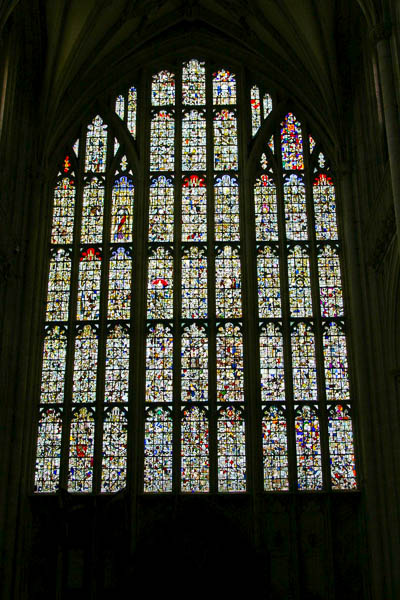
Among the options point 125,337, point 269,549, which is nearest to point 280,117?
point 125,337

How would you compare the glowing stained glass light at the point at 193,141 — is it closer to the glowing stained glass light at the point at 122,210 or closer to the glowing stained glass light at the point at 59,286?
the glowing stained glass light at the point at 122,210

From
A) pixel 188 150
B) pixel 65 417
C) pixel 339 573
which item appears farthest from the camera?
pixel 188 150

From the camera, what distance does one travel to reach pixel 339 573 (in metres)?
14.7

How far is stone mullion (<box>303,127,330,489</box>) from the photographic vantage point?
611 inches

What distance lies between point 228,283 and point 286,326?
1.47 m

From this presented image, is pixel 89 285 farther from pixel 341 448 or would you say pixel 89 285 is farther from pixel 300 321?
pixel 341 448

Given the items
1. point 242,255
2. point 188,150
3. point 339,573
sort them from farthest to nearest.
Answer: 1. point 188,150
2. point 242,255
3. point 339,573

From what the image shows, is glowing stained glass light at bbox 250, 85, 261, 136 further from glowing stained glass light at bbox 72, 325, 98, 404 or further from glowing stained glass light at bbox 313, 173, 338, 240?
glowing stained glass light at bbox 72, 325, 98, 404

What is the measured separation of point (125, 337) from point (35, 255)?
8.07 feet

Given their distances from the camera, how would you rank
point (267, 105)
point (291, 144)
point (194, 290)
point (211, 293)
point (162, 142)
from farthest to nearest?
point (267, 105)
point (162, 142)
point (291, 144)
point (194, 290)
point (211, 293)

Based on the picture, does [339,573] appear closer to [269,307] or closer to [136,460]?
[136,460]

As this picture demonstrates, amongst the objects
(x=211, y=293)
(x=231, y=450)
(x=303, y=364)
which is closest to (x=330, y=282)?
(x=303, y=364)

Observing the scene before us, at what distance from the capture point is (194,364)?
1633 cm

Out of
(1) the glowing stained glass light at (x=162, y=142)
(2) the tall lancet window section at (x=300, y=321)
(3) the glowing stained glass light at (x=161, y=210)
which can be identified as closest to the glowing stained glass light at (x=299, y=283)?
(2) the tall lancet window section at (x=300, y=321)
